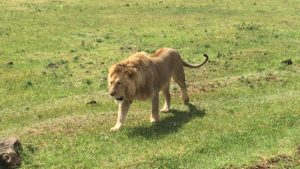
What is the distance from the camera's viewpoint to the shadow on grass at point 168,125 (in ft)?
48.1

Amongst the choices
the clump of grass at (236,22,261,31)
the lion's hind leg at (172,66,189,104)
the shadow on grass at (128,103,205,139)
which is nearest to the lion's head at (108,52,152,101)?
the shadow on grass at (128,103,205,139)

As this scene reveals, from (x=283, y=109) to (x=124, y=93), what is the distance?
5134 mm

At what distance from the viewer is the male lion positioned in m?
14.2

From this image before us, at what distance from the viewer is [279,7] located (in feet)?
143

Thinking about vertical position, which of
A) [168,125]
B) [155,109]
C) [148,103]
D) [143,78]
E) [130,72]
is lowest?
[148,103]

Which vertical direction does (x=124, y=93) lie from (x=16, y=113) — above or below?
above

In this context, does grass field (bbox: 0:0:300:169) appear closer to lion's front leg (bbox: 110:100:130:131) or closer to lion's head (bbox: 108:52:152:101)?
lion's front leg (bbox: 110:100:130:131)

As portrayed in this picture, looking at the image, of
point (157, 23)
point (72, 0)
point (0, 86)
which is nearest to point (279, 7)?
point (157, 23)

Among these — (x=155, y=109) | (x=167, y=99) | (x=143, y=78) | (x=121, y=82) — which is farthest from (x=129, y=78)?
(x=167, y=99)

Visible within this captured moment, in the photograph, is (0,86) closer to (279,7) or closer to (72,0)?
(72,0)

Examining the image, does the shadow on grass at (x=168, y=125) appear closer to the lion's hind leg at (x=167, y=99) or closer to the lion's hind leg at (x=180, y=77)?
the lion's hind leg at (x=167, y=99)

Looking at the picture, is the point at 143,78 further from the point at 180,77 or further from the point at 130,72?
the point at 180,77

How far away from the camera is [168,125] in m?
15.5

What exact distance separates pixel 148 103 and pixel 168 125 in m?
3.18
